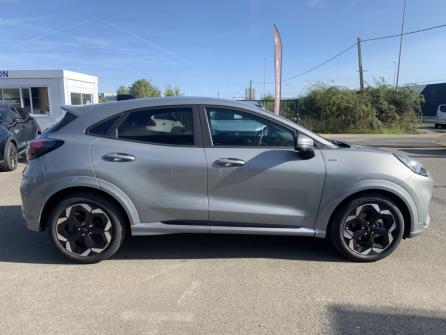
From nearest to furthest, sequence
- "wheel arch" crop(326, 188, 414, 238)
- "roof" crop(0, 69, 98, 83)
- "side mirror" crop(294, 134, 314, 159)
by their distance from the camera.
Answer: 1. "side mirror" crop(294, 134, 314, 159)
2. "wheel arch" crop(326, 188, 414, 238)
3. "roof" crop(0, 69, 98, 83)

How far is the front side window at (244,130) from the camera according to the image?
3.77 meters

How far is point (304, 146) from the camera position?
11.7 feet

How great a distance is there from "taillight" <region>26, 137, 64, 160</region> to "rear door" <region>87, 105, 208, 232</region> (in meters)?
0.38

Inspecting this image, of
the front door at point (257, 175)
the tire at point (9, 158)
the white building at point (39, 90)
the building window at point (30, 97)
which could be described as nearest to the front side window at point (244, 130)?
the front door at point (257, 175)

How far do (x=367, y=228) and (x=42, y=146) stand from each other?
3.39m

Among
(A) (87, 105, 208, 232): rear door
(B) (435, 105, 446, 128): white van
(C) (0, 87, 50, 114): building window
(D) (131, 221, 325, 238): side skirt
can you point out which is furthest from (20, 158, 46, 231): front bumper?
(B) (435, 105, 446, 128): white van

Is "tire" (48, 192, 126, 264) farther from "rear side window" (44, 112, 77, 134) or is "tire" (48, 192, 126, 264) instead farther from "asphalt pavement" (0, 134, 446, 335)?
"rear side window" (44, 112, 77, 134)

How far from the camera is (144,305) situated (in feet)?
10.1

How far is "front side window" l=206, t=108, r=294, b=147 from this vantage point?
12.4ft

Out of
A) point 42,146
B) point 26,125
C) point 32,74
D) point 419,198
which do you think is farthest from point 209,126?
point 32,74

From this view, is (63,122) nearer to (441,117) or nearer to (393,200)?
(393,200)

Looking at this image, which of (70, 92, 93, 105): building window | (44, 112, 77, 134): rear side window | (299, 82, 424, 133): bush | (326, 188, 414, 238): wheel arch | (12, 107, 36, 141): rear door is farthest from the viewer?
(299, 82, 424, 133): bush

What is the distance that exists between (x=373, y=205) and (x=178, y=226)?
1.98 m

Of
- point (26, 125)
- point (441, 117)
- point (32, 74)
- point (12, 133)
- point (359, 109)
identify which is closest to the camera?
point (12, 133)
